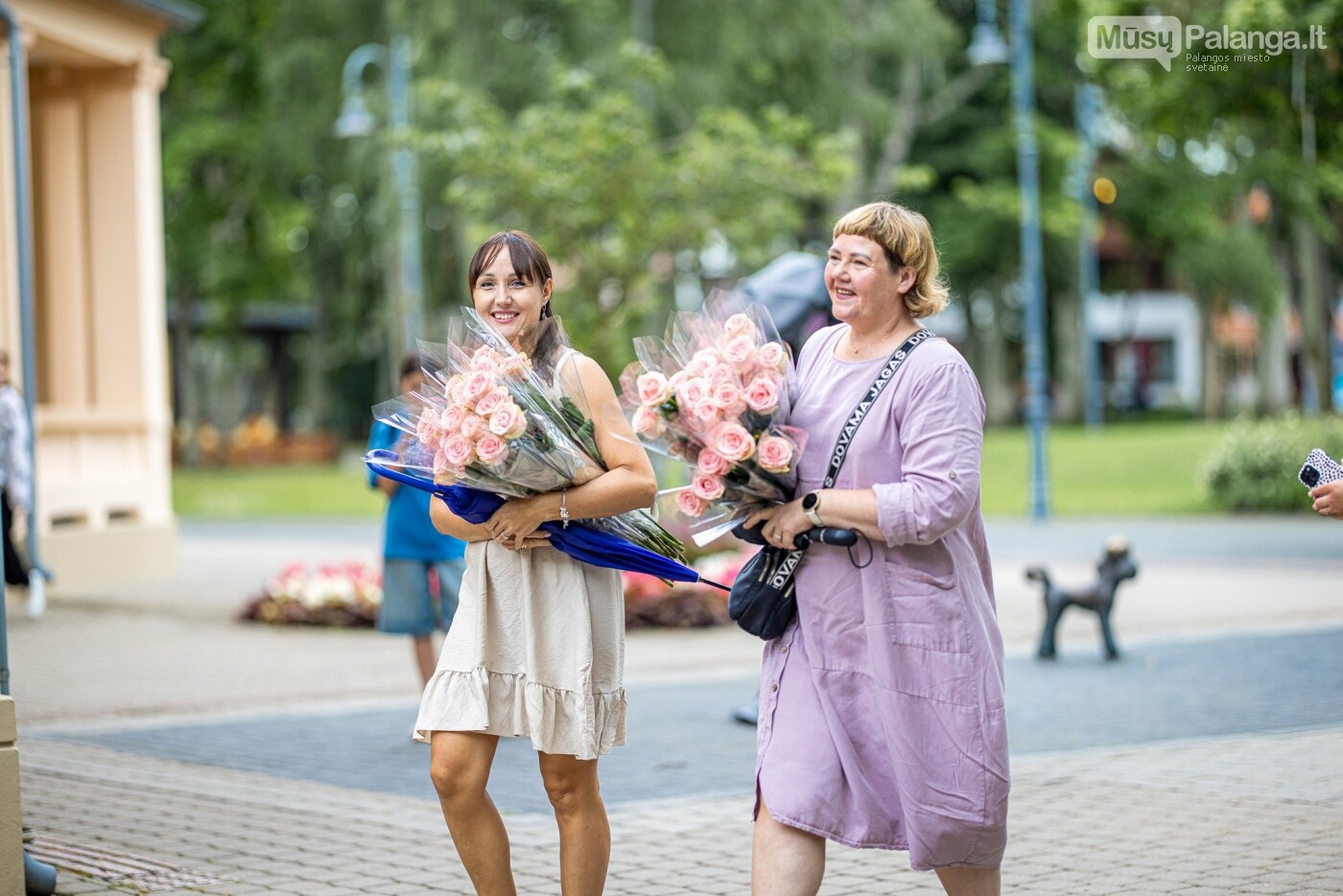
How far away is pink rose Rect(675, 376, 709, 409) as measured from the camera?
3924 millimetres

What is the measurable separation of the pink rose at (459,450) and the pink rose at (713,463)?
593 mm

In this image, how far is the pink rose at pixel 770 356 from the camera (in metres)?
3.98

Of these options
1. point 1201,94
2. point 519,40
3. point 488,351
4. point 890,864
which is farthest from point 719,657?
point 519,40

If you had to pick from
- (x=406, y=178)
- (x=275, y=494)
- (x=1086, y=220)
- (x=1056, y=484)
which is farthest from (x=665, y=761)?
(x=1086, y=220)

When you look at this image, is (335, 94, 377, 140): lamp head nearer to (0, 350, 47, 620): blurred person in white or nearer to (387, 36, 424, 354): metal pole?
(387, 36, 424, 354): metal pole

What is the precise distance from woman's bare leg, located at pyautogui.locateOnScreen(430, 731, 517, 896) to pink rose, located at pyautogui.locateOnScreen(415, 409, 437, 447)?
749 mm

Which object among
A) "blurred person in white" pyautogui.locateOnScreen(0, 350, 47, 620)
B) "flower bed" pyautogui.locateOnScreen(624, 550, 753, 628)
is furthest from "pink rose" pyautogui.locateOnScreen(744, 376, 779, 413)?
"blurred person in white" pyautogui.locateOnScreen(0, 350, 47, 620)

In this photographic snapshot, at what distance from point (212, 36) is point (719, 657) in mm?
31475

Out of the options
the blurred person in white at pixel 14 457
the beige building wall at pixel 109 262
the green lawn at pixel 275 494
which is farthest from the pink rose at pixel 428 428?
the green lawn at pixel 275 494

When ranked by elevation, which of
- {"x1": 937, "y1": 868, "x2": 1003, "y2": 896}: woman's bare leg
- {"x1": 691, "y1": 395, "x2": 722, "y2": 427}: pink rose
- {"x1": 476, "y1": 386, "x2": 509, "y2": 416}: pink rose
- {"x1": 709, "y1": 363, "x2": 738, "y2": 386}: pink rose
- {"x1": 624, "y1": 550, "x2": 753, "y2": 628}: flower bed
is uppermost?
{"x1": 709, "y1": 363, "x2": 738, "y2": 386}: pink rose

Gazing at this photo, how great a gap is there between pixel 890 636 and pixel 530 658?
979 millimetres

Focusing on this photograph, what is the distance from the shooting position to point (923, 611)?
3854 millimetres

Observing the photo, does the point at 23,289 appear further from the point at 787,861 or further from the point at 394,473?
the point at 787,861

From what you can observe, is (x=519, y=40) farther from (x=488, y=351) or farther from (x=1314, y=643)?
(x=488, y=351)
